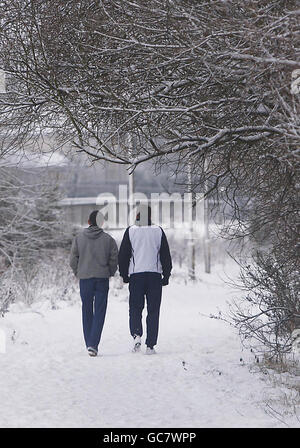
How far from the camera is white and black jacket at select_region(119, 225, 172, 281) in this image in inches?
408

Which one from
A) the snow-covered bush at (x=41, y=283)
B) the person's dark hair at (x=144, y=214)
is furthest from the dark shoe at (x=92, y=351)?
the snow-covered bush at (x=41, y=283)

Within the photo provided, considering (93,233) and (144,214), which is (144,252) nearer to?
(144,214)

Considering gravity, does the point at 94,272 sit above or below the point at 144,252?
below

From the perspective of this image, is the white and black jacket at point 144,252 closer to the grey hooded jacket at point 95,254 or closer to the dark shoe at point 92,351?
the grey hooded jacket at point 95,254

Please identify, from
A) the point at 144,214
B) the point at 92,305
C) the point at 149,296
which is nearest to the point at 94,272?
the point at 92,305

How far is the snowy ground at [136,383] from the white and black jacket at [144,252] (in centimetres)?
104

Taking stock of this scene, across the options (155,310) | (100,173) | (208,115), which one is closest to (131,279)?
(155,310)

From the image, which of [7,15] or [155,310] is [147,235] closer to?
[155,310]

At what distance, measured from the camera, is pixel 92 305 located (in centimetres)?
1046

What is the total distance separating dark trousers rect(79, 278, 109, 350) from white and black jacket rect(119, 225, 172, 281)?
360 millimetres

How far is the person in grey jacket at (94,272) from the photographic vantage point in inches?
407

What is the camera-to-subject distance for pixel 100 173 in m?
56.5

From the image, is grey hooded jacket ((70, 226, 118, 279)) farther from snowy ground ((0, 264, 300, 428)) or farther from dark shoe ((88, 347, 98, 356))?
snowy ground ((0, 264, 300, 428))

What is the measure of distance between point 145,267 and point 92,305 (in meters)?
0.80
